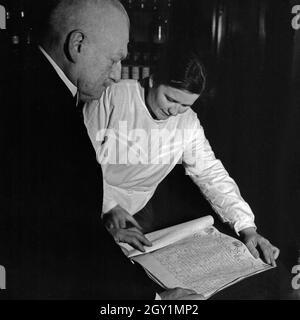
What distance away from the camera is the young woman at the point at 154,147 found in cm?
126

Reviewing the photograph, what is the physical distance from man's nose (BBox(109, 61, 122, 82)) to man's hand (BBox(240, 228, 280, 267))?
1.97 ft

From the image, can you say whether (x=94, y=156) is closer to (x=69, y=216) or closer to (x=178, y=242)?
(x=69, y=216)

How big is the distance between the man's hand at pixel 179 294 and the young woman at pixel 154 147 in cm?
15

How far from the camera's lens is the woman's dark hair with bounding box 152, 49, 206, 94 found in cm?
124

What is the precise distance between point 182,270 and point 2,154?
2.04 ft

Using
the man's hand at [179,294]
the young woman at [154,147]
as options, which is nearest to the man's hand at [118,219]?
the young woman at [154,147]

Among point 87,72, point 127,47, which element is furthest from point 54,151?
point 127,47

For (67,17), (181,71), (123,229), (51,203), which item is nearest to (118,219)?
(123,229)

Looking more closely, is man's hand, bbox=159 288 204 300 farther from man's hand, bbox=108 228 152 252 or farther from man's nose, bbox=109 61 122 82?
man's nose, bbox=109 61 122 82

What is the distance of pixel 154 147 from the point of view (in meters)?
1.32

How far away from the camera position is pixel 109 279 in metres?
1.33

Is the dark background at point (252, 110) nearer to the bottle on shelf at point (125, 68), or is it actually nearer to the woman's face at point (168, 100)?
the woman's face at point (168, 100)

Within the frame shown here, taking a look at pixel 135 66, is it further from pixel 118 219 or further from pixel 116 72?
pixel 118 219

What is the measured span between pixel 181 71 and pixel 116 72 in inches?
7.2
